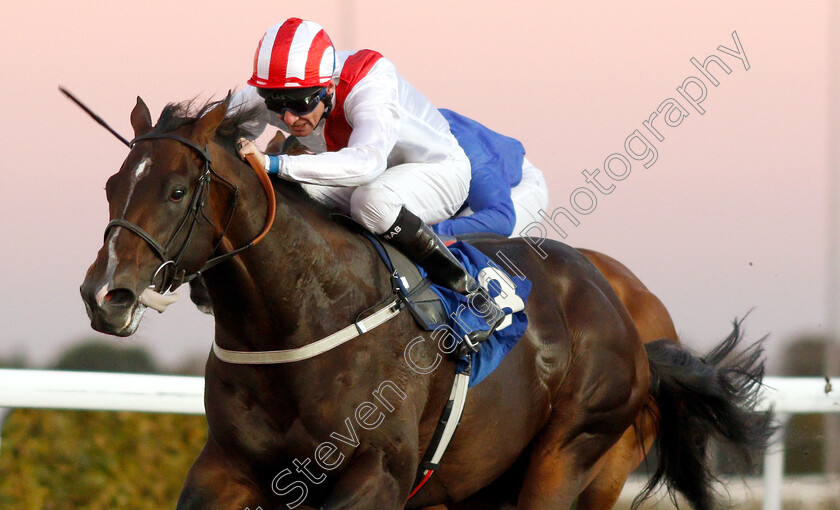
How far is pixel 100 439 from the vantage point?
451cm

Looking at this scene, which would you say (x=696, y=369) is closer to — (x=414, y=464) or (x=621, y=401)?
(x=621, y=401)

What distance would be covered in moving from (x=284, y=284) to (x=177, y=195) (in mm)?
427

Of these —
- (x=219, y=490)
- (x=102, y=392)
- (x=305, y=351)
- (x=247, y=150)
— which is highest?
(x=247, y=150)

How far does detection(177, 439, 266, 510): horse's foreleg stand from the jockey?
2.58 feet

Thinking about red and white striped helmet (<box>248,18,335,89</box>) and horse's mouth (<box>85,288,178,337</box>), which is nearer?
horse's mouth (<box>85,288,178,337</box>)

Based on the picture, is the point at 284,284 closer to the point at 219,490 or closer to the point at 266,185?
the point at 266,185

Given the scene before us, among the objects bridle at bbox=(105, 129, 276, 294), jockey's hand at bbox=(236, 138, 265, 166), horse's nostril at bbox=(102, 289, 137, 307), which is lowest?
horse's nostril at bbox=(102, 289, 137, 307)

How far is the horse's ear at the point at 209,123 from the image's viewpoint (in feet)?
8.10

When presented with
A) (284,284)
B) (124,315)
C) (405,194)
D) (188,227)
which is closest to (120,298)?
(124,315)

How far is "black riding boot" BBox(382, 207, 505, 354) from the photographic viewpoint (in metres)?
2.91

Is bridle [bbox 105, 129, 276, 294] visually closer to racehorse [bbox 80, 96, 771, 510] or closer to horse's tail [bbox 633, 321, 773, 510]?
racehorse [bbox 80, 96, 771, 510]

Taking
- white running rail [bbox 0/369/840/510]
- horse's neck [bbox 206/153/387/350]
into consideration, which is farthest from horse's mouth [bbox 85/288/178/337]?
white running rail [bbox 0/369/840/510]

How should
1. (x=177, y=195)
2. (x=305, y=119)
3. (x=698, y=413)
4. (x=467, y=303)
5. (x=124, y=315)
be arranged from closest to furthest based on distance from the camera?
(x=124, y=315)
(x=177, y=195)
(x=305, y=119)
(x=467, y=303)
(x=698, y=413)

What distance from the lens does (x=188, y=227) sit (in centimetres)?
236
